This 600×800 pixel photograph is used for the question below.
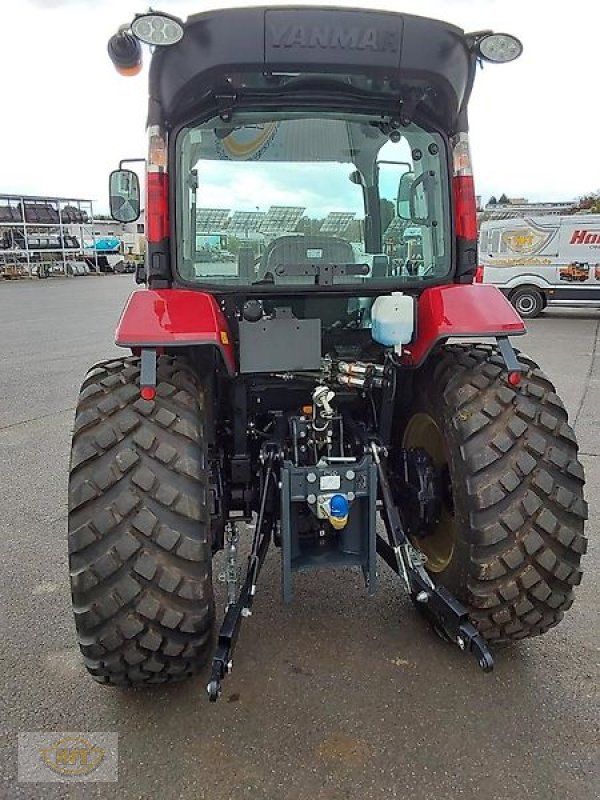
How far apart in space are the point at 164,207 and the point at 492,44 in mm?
1452

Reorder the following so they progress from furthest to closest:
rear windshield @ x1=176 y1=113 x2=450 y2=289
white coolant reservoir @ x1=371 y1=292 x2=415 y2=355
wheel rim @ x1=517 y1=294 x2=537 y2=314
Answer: wheel rim @ x1=517 y1=294 x2=537 y2=314 → rear windshield @ x1=176 y1=113 x2=450 y2=289 → white coolant reservoir @ x1=371 y1=292 x2=415 y2=355

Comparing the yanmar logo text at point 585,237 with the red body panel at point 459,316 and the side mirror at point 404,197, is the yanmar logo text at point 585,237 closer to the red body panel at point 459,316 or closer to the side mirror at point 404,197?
the side mirror at point 404,197

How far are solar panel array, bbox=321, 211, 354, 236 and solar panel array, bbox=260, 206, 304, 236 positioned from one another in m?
0.15

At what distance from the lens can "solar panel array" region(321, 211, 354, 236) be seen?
3.07 meters

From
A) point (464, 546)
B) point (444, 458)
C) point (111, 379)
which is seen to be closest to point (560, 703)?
point (464, 546)

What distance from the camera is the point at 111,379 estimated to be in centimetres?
266

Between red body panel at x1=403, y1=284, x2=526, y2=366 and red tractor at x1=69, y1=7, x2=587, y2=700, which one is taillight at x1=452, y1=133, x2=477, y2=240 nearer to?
red tractor at x1=69, y1=7, x2=587, y2=700

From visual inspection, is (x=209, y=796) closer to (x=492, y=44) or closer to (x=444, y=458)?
(x=444, y=458)

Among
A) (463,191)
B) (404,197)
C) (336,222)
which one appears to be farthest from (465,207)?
(336,222)

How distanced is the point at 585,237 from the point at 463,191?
14.0 metres

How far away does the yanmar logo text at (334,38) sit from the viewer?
2.45 m

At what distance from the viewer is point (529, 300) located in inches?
647
